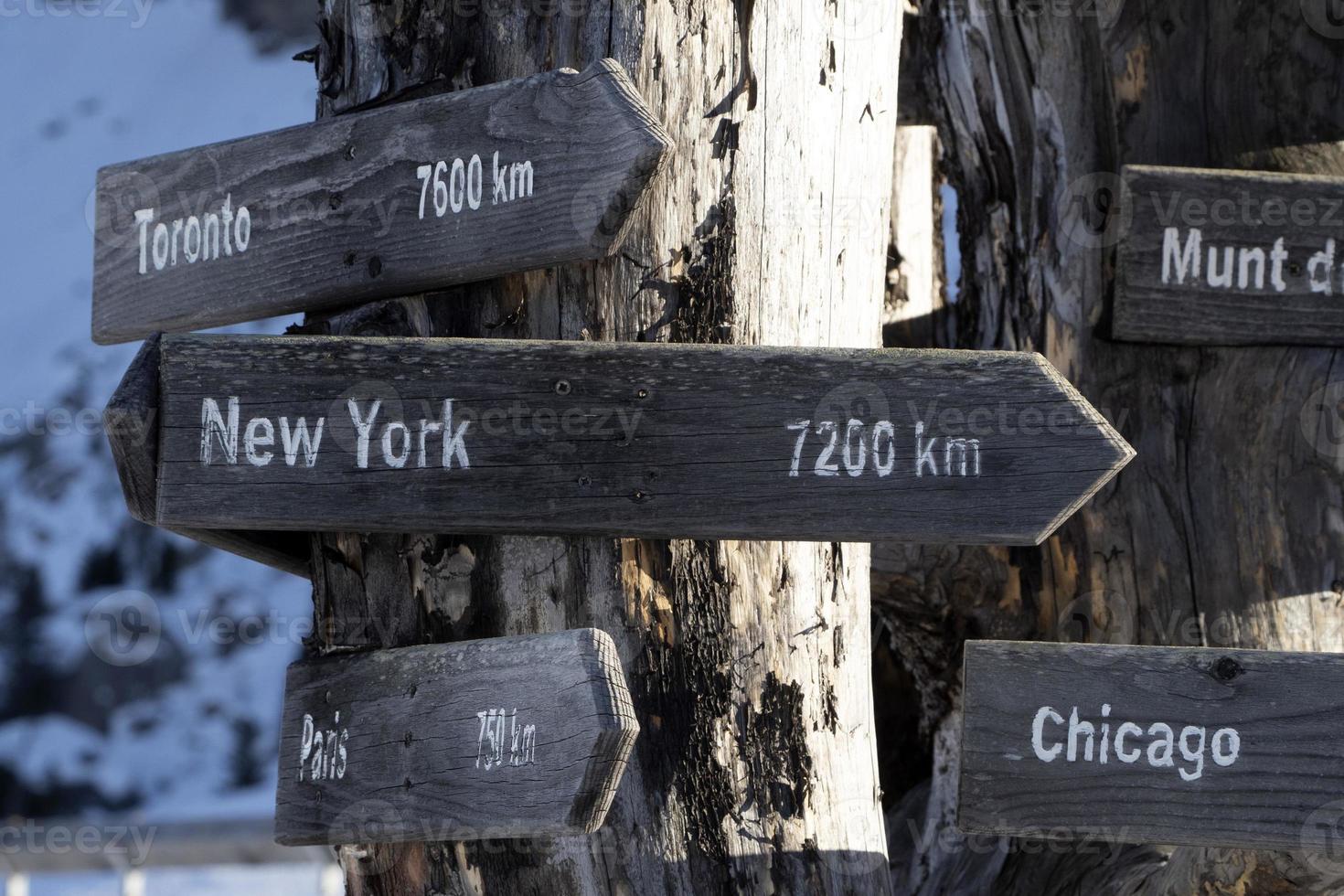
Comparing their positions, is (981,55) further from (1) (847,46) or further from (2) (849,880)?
(2) (849,880)

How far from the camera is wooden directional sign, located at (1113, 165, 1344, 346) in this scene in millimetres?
2176

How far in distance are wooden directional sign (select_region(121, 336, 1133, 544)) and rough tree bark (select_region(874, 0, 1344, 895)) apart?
3.14 ft

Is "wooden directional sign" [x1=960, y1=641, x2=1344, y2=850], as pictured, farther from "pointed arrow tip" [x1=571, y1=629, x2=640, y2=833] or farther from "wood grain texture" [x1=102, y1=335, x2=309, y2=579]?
"wood grain texture" [x1=102, y1=335, x2=309, y2=579]

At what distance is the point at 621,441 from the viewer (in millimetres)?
1555

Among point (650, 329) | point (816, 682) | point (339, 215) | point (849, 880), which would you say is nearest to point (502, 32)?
point (339, 215)

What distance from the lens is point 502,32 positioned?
1.82 meters

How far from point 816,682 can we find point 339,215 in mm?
951

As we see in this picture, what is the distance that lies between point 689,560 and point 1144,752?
2.05ft

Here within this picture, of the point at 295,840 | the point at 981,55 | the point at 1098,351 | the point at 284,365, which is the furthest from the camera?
the point at 981,55

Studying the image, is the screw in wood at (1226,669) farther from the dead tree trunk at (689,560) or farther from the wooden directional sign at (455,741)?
the wooden directional sign at (455,741)

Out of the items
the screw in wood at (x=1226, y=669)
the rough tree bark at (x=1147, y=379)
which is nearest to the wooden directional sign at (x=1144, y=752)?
the screw in wood at (x=1226, y=669)

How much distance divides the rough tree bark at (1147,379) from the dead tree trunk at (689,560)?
76 centimetres

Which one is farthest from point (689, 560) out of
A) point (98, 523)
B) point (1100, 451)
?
point (98, 523)

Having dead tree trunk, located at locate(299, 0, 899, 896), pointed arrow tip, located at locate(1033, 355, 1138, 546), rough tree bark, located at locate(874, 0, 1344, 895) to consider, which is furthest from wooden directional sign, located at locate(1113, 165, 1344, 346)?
pointed arrow tip, located at locate(1033, 355, 1138, 546)
